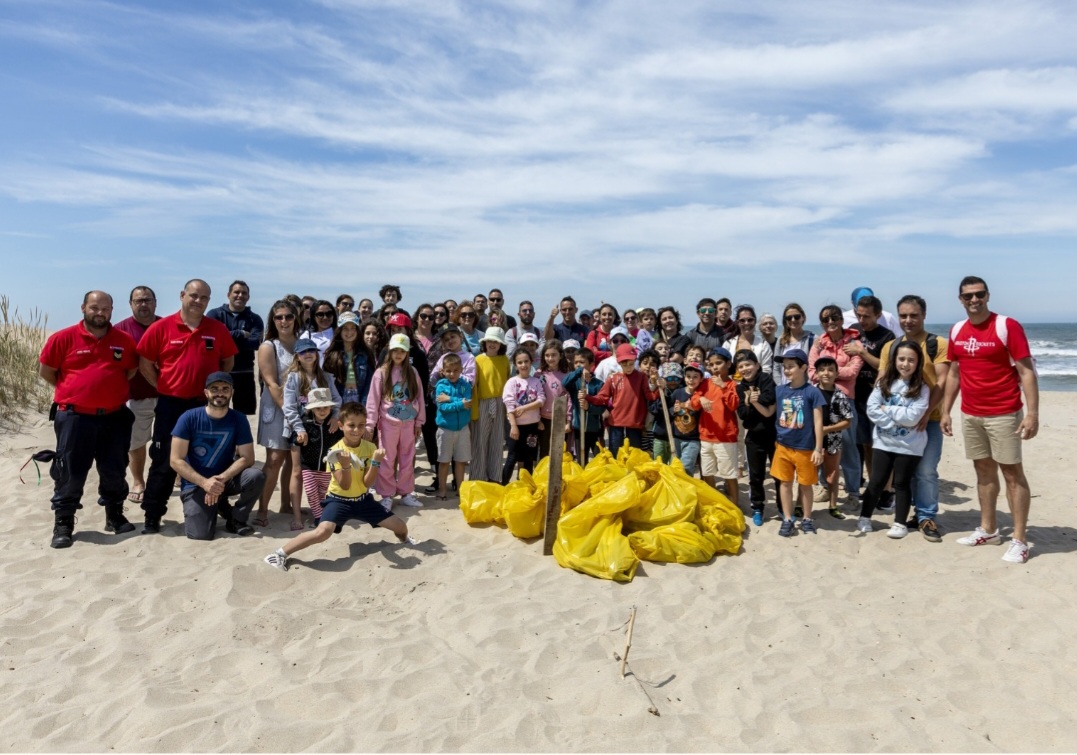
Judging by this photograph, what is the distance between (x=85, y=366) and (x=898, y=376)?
6.50 metres

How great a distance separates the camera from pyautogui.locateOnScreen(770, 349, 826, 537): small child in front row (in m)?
5.69

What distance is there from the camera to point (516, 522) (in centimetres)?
550

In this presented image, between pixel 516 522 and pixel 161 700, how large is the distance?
9.16ft

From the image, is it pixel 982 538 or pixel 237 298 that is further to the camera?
pixel 237 298

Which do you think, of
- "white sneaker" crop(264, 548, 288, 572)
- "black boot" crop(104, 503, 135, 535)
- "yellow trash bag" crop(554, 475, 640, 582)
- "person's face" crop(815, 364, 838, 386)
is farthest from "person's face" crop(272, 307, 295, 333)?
"person's face" crop(815, 364, 838, 386)

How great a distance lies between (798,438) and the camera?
18.7 feet

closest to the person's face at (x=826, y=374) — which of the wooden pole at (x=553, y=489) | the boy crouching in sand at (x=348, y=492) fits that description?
the wooden pole at (x=553, y=489)

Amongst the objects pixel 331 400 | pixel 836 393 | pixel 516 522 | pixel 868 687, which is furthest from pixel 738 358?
pixel 331 400

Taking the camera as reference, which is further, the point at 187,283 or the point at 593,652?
the point at 187,283

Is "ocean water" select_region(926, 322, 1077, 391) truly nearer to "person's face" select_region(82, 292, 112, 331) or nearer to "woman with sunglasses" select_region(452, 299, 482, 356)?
"woman with sunglasses" select_region(452, 299, 482, 356)

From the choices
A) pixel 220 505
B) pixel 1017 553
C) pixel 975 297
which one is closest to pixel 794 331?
pixel 975 297

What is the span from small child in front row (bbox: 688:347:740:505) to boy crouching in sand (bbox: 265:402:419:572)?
2831 millimetres

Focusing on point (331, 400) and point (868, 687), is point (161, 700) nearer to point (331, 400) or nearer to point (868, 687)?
point (331, 400)

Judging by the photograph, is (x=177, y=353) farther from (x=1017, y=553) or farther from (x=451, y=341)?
(x=1017, y=553)
